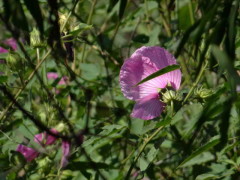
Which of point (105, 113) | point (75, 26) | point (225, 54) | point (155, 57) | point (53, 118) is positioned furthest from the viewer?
point (105, 113)

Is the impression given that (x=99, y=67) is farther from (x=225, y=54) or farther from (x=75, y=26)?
(x=225, y=54)

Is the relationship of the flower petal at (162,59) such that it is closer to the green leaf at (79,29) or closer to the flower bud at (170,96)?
the flower bud at (170,96)

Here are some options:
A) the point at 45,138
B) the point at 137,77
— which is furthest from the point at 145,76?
the point at 45,138

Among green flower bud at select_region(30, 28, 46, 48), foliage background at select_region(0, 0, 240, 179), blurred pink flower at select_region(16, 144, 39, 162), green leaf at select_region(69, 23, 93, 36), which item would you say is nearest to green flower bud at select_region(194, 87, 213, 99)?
foliage background at select_region(0, 0, 240, 179)

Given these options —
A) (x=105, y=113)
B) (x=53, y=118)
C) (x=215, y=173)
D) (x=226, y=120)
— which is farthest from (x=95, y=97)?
(x=226, y=120)

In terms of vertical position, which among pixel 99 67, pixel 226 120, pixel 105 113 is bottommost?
pixel 105 113

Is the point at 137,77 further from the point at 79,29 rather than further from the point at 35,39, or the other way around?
the point at 35,39

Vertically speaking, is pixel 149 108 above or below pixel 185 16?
below
